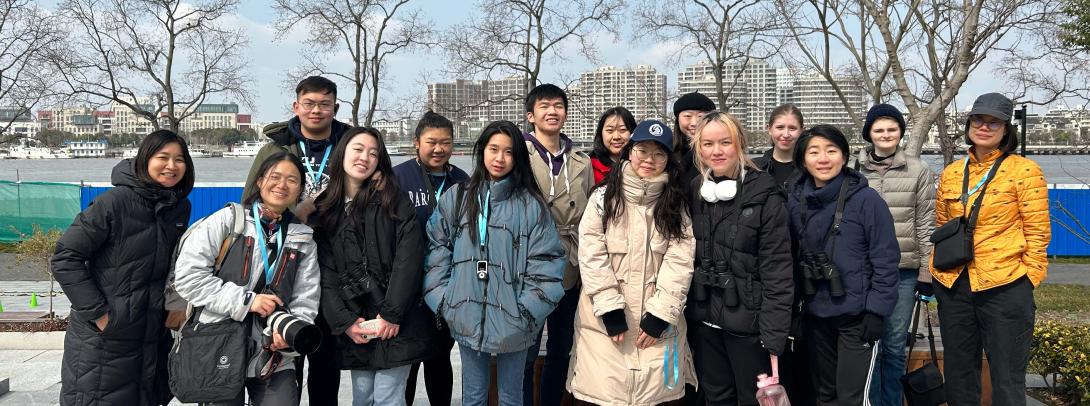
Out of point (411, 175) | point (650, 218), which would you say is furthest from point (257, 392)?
point (650, 218)

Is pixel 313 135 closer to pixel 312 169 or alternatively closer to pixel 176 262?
pixel 312 169

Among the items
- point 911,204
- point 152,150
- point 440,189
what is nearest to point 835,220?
point 911,204

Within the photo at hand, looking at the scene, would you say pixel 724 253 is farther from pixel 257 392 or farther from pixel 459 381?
pixel 459 381

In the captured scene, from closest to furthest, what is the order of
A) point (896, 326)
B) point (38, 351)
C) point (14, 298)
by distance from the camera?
1. point (896, 326)
2. point (38, 351)
3. point (14, 298)

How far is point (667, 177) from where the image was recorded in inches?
A: 138

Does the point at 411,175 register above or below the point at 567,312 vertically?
above

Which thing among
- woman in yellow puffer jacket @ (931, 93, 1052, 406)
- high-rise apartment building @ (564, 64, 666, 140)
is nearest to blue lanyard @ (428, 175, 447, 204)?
woman in yellow puffer jacket @ (931, 93, 1052, 406)

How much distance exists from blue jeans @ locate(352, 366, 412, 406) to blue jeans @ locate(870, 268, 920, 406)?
260cm

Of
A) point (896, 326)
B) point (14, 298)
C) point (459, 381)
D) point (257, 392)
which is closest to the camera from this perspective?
point (257, 392)

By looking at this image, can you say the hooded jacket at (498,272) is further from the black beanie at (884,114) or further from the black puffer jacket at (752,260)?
the black beanie at (884,114)

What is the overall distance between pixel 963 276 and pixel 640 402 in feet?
6.18

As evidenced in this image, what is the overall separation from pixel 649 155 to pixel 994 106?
1.84 metres

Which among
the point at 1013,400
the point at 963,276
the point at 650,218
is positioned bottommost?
the point at 1013,400

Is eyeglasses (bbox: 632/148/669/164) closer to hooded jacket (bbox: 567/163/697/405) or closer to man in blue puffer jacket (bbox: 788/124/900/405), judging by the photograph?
hooded jacket (bbox: 567/163/697/405)
